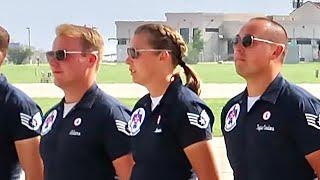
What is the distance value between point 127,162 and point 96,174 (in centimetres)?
17

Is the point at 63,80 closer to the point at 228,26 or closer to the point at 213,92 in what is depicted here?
the point at 213,92

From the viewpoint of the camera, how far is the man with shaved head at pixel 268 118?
356 centimetres

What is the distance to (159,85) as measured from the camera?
13.1 feet

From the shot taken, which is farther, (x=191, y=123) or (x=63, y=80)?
(x=63, y=80)

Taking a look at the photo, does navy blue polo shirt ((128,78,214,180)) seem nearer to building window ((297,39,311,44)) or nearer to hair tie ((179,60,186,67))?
hair tie ((179,60,186,67))

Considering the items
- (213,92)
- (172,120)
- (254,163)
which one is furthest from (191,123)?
(213,92)

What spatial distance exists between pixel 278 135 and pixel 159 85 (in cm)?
71

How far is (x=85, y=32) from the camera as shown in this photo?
4.15 m

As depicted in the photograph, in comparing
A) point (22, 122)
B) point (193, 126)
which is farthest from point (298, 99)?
point (22, 122)

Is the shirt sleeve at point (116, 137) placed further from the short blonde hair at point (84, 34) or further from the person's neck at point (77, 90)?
the short blonde hair at point (84, 34)

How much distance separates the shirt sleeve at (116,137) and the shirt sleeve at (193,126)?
299 millimetres

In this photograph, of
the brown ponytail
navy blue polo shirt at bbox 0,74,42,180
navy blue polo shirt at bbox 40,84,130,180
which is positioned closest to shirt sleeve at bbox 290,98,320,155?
the brown ponytail

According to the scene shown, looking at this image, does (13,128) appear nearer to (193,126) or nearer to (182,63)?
(182,63)

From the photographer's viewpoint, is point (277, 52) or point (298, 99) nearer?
point (298, 99)
